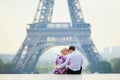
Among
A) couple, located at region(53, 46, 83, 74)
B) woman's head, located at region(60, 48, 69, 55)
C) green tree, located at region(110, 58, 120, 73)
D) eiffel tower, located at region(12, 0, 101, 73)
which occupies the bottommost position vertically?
green tree, located at region(110, 58, 120, 73)

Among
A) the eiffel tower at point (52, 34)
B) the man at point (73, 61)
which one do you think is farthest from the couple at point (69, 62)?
the eiffel tower at point (52, 34)

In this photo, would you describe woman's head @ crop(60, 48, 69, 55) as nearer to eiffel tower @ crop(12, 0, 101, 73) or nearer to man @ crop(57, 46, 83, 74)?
man @ crop(57, 46, 83, 74)

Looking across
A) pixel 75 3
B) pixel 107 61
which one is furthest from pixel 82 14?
pixel 107 61

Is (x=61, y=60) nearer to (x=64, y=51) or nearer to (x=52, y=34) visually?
(x=64, y=51)

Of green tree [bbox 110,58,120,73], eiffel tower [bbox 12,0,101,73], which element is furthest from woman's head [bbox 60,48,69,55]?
green tree [bbox 110,58,120,73]

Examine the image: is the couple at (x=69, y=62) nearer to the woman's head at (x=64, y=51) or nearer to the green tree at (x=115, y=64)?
the woman's head at (x=64, y=51)

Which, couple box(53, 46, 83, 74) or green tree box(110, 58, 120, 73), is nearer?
couple box(53, 46, 83, 74)
